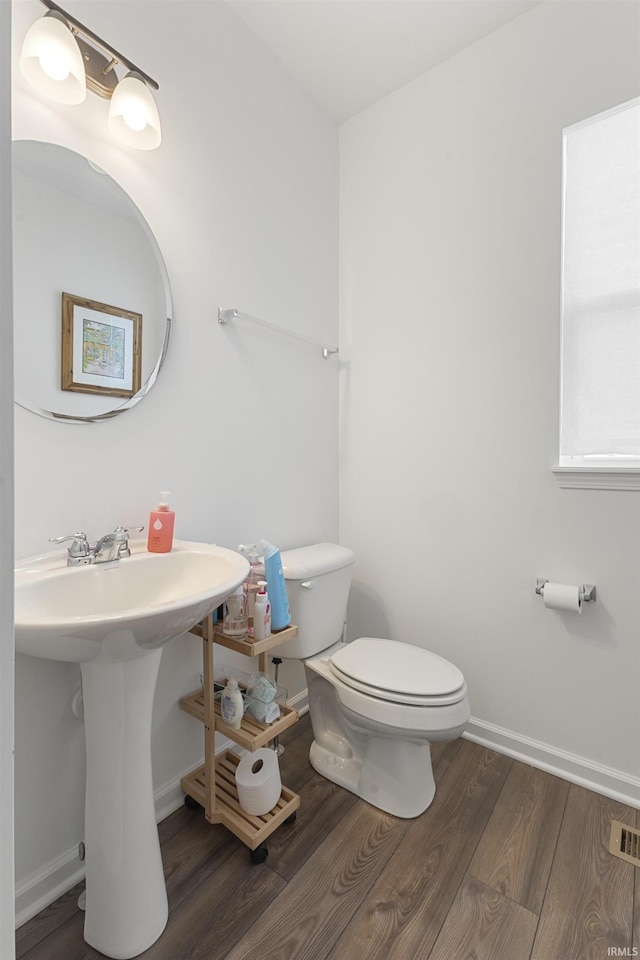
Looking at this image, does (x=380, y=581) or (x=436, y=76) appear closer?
(x=436, y=76)

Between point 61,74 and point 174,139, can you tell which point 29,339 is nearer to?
point 61,74

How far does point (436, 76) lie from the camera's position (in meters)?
1.77

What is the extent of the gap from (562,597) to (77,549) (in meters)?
1.42

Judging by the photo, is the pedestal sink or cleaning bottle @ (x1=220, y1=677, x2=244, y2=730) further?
cleaning bottle @ (x1=220, y1=677, x2=244, y2=730)

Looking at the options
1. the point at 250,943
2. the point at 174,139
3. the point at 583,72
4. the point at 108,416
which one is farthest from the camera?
the point at 583,72

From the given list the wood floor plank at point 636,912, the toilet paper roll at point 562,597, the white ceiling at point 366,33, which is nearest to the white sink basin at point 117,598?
the toilet paper roll at point 562,597

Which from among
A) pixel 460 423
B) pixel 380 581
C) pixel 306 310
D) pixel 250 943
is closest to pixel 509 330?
pixel 460 423

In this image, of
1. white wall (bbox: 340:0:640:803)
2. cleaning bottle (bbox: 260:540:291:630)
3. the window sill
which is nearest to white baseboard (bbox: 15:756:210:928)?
cleaning bottle (bbox: 260:540:291:630)

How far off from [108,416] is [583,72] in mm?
1833

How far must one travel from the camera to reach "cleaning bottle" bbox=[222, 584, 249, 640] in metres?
1.30

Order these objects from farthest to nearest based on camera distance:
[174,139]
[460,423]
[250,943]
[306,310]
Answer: [306,310], [460,423], [174,139], [250,943]

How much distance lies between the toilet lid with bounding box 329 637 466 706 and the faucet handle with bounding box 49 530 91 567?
0.84m

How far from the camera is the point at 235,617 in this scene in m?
1.30

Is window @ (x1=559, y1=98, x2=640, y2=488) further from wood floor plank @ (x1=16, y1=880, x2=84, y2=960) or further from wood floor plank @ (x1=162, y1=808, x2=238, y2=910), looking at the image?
wood floor plank @ (x1=16, y1=880, x2=84, y2=960)
